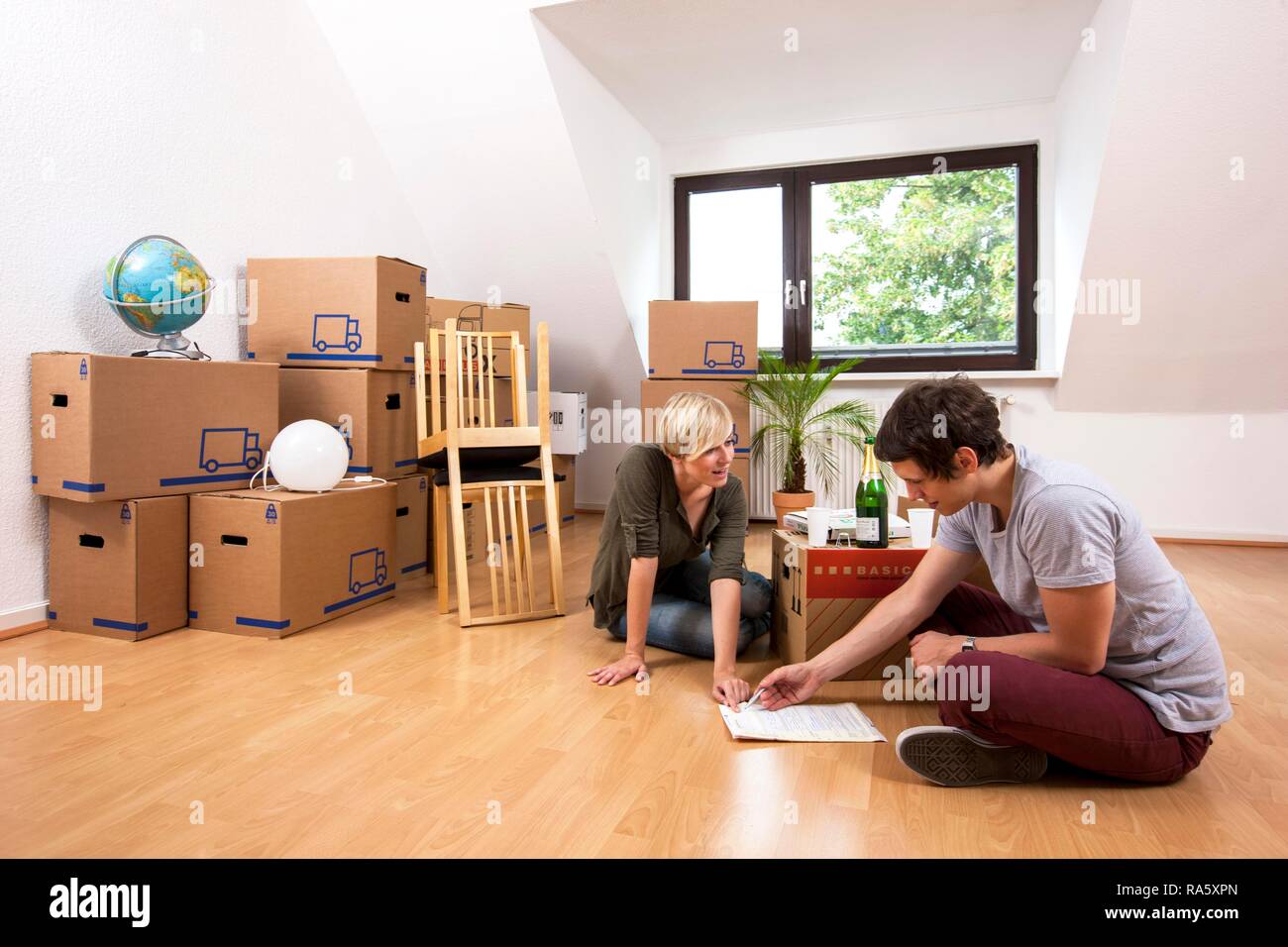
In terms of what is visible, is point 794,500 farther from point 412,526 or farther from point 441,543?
point 441,543

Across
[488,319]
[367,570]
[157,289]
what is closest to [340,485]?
[367,570]

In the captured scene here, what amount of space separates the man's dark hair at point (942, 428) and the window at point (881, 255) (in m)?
3.46

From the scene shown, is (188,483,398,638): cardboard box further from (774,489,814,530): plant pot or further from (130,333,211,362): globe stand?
(774,489,814,530): plant pot

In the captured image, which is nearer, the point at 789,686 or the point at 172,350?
the point at 789,686

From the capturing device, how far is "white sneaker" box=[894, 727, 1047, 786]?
149 cm

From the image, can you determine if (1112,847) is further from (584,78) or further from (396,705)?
(584,78)

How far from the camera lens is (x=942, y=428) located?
1.39 meters

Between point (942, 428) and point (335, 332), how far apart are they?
233 centimetres

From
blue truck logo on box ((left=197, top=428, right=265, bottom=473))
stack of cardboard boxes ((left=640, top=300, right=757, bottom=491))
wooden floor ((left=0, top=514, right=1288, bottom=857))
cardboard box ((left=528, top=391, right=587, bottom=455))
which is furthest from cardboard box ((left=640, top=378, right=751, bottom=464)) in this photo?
wooden floor ((left=0, top=514, right=1288, bottom=857))

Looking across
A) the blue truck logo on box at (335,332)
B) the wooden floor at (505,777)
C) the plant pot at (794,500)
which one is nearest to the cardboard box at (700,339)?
the plant pot at (794,500)

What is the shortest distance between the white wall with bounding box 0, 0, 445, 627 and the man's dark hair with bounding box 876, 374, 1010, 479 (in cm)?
216

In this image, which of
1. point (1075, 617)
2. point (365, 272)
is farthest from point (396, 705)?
point (365, 272)

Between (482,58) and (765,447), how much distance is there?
8.22 ft

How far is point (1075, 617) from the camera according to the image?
1.35 meters
